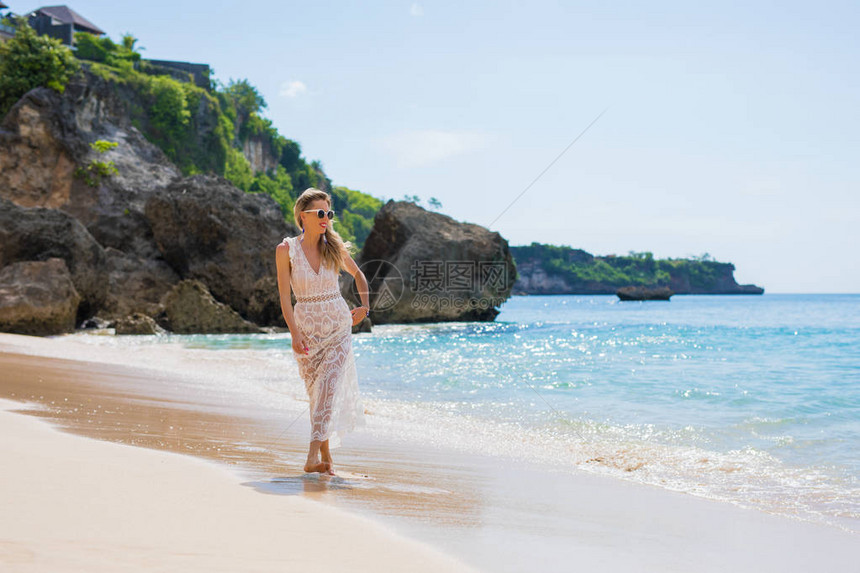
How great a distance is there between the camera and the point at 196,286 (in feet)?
71.5

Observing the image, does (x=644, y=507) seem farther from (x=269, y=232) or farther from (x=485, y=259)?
(x=485, y=259)

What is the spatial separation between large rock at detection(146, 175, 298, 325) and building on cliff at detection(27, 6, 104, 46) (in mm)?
36848

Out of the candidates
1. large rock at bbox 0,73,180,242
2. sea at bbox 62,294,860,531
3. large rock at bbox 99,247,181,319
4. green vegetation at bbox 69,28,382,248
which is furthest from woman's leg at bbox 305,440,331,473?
green vegetation at bbox 69,28,382,248

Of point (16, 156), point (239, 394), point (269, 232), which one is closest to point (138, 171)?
point (16, 156)

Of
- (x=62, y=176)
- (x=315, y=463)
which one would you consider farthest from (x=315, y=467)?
(x=62, y=176)

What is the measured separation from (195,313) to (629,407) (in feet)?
51.9

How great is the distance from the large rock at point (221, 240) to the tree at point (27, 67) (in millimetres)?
9718

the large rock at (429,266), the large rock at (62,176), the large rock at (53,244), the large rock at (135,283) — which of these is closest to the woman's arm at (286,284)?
the large rock at (53,244)

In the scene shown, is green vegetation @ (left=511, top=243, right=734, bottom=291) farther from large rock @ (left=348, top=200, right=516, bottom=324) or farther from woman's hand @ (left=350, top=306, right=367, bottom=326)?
woman's hand @ (left=350, top=306, right=367, bottom=326)

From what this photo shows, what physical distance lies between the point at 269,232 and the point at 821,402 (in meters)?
19.7

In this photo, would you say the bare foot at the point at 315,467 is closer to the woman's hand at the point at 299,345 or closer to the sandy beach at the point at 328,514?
the sandy beach at the point at 328,514

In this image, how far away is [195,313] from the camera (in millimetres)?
21328

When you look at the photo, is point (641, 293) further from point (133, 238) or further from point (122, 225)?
point (122, 225)

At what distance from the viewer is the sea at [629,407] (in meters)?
5.33
